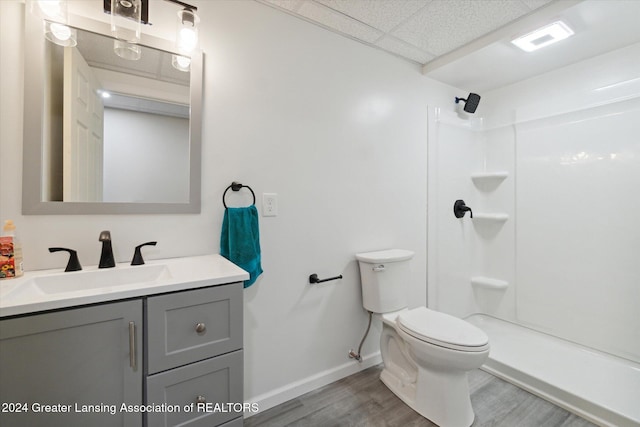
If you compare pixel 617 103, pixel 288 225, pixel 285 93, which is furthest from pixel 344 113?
pixel 617 103

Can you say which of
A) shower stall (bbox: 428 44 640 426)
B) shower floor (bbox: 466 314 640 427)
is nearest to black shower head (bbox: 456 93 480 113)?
shower stall (bbox: 428 44 640 426)

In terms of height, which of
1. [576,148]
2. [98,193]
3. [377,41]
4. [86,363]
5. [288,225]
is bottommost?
[86,363]

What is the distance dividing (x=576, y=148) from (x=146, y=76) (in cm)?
293

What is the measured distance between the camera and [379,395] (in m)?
1.70

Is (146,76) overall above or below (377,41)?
below

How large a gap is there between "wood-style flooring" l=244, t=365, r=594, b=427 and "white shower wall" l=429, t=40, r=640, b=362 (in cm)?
79

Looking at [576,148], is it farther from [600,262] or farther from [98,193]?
[98,193]

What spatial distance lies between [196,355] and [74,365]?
329mm

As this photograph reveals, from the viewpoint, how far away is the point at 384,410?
5.19 feet

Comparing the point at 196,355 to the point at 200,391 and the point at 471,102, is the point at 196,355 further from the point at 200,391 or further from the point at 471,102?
the point at 471,102

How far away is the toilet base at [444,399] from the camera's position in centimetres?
146

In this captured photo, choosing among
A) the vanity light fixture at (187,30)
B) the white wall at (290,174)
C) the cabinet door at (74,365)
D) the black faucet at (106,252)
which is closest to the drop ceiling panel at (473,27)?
the white wall at (290,174)

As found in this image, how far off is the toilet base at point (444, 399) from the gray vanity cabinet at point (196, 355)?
1051mm

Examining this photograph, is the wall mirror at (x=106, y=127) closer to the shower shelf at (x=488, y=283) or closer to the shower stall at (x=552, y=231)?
the shower stall at (x=552, y=231)
